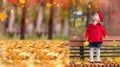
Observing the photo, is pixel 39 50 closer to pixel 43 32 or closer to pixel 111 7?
pixel 43 32

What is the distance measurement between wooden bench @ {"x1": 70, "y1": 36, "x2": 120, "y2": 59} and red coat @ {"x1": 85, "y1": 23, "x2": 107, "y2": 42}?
0.34 metres

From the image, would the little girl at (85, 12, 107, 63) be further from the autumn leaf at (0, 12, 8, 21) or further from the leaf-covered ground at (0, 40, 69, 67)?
the autumn leaf at (0, 12, 8, 21)

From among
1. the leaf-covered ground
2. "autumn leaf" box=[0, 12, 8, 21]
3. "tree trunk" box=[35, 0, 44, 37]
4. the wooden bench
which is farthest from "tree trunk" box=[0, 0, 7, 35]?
the wooden bench

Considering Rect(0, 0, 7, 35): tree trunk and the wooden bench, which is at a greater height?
Rect(0, 0, 7, 35): tree trunk

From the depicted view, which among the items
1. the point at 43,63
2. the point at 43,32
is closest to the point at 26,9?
the point at 43,32

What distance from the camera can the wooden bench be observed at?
29.7ft

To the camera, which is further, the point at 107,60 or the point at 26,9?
the point at 107,60

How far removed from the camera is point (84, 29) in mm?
9094

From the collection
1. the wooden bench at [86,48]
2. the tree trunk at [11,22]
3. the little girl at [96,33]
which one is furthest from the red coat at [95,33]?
the tree trunk at [11,22]

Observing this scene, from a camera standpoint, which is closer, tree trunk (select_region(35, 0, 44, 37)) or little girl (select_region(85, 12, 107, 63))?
tree trunk (select_region(35, 0, 44, 37))

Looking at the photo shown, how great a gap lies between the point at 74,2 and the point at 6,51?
6.57ft

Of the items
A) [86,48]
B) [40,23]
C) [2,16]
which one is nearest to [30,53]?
[40,23]

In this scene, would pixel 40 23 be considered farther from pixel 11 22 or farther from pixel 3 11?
pixel 3 11

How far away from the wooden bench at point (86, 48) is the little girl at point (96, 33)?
32 centimetres
